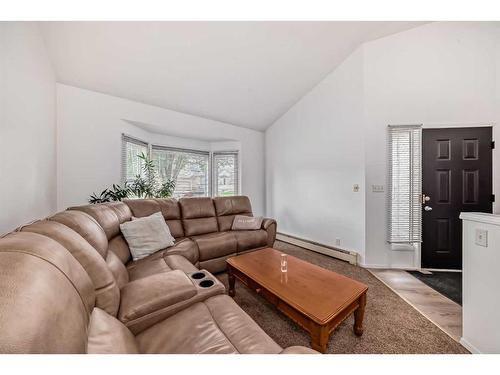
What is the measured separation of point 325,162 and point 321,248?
145 centimetres

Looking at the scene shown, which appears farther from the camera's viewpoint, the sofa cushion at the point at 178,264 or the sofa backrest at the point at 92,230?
the sofa cushion at the point at 178,264

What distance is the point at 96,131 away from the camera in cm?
272

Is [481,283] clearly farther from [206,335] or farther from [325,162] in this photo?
[325,162]

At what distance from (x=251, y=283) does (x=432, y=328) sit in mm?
1460

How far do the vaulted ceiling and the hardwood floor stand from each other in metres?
3.10

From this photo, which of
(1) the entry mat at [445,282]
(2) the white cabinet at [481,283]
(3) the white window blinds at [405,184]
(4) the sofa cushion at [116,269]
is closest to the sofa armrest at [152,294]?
(4) the sofa cushion at [116,269]

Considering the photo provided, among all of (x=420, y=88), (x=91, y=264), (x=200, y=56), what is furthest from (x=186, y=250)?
(x=420, y=88)

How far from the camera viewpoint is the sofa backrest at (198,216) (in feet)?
8.77

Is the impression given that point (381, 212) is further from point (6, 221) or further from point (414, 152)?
point (6, 221)

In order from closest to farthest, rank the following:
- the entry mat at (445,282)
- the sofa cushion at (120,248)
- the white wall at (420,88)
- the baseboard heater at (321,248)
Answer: the sofa cushion at (120,248) < the entry mat at (445,282) < the white wall at (420,88) < the baseboard heater at (321,248)

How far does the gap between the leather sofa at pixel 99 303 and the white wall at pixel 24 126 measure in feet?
1.42

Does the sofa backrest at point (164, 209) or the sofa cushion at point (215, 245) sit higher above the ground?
the sofa backrest at point (164, 209)

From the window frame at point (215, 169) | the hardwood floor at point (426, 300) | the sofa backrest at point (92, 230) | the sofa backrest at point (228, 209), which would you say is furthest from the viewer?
the window frame at point (215, 169)

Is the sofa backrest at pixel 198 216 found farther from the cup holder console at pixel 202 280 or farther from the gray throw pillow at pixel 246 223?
the cup holder console at pixel 202 280
